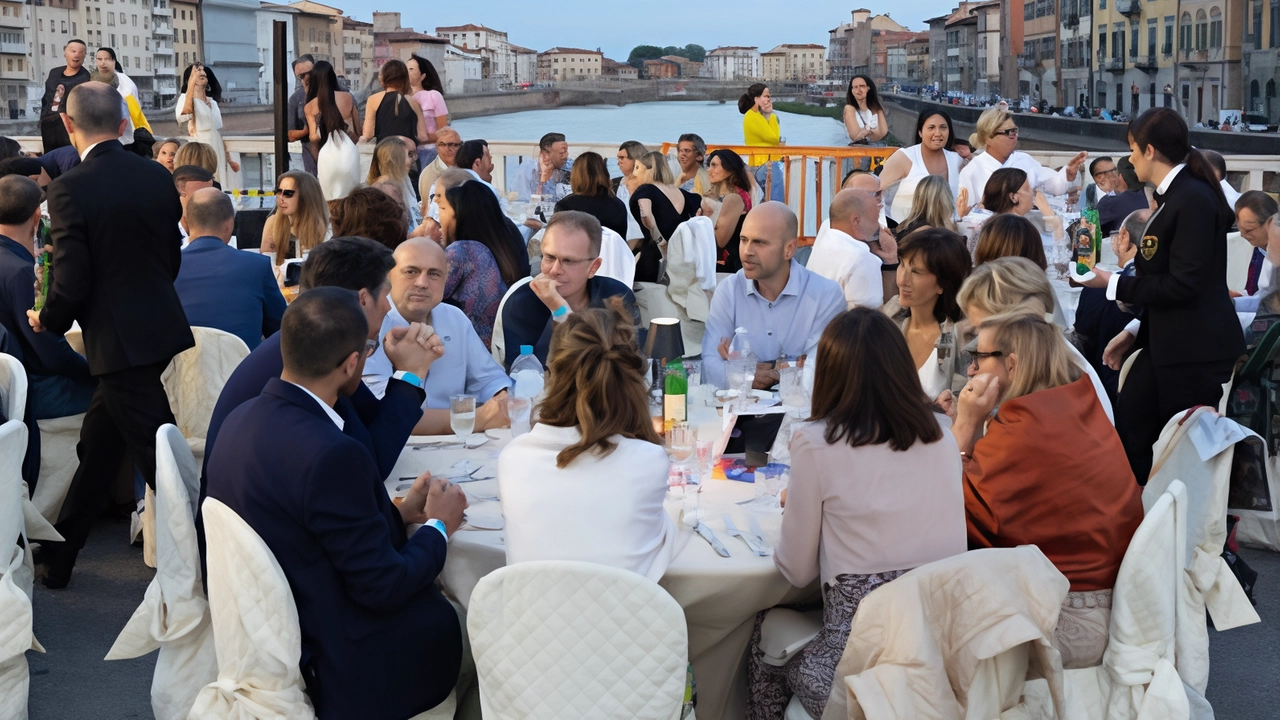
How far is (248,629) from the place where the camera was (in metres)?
2.21

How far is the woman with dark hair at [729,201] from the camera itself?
269 inches

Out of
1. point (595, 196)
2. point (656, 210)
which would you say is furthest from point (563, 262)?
point (656, 210)

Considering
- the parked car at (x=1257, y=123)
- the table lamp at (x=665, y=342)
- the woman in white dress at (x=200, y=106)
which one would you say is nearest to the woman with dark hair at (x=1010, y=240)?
the table lamp at (x=665, y=342)

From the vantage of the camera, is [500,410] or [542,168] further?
[542,168]

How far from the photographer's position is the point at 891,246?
5.79 meters

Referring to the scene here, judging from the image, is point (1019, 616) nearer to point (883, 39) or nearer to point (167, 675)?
point (167, 675)

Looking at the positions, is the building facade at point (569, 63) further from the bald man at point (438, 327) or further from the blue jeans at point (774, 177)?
the bald man at point (438, 327)

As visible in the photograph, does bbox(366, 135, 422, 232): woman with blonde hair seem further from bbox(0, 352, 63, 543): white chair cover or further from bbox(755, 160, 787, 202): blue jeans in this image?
bbox(0, 352, 63, 543): white chair cover

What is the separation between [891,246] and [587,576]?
13.4 feet

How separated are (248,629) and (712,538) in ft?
3.05

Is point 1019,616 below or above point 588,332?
below

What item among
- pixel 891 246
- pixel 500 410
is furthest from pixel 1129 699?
pixel 891 246

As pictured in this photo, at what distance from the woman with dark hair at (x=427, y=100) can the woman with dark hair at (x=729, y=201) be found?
284 cm

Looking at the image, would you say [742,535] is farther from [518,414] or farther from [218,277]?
[218,277]
